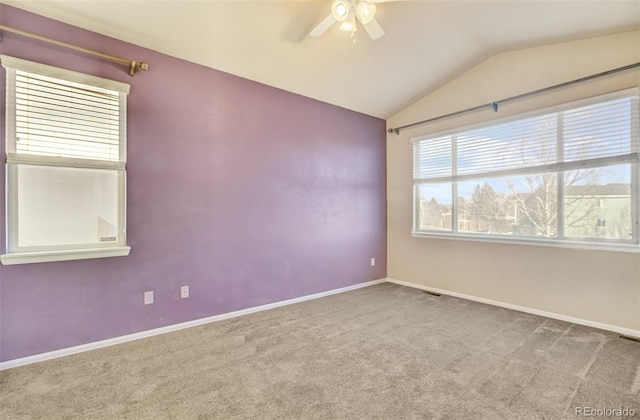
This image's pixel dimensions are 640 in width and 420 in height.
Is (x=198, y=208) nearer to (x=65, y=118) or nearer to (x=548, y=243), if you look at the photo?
(x=65, y=118)

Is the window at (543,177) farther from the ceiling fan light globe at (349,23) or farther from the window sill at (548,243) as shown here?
the ceiling fan light globe at (349,23)

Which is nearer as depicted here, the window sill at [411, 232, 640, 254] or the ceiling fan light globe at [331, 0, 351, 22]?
the ceiling fan light globe at [331, 0, 351, 22]

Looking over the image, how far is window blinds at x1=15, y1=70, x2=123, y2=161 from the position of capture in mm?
2391

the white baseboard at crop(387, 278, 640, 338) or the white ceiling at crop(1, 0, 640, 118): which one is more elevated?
the white ceiling at crop(1, 0, 640, 118)

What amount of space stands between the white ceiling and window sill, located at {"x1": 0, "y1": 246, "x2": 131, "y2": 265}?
5.99 feet

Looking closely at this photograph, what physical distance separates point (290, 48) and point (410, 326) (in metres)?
3.16

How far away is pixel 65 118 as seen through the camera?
8.38ft

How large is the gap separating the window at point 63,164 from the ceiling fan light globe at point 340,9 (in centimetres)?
200

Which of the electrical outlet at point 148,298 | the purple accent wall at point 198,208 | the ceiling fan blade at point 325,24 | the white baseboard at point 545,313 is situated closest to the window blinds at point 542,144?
the purple accent wall at point 198,208

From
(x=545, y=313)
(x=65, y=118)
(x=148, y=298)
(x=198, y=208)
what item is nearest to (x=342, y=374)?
(x=148, y=298)

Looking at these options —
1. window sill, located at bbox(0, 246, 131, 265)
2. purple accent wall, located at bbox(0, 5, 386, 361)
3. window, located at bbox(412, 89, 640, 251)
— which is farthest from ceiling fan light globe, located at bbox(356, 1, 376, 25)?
window sill, located at bbox(0, 246, 131, 265)

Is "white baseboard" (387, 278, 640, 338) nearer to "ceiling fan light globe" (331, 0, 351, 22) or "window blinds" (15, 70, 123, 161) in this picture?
"ceiling fan light globe" (331, 0, 351, 22)

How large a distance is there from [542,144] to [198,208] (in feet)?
12.8

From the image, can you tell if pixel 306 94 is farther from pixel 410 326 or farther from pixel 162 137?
pixel 410 326
